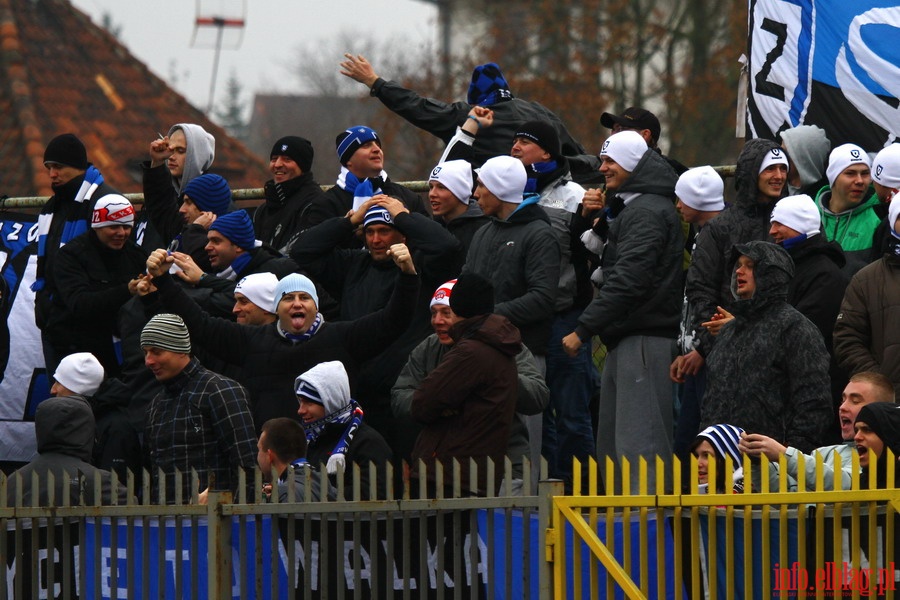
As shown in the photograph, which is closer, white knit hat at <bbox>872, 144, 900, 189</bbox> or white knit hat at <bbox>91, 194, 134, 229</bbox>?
white knit hat at <bbox>872, 144, 900, 189</bbox>

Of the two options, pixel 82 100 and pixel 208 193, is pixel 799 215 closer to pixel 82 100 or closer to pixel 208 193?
pixel 208 193

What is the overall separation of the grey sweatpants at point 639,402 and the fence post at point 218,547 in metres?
2.92

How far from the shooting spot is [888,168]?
9539mm

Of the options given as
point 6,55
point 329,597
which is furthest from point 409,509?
point 6,55

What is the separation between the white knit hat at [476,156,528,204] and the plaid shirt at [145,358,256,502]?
6.46ft

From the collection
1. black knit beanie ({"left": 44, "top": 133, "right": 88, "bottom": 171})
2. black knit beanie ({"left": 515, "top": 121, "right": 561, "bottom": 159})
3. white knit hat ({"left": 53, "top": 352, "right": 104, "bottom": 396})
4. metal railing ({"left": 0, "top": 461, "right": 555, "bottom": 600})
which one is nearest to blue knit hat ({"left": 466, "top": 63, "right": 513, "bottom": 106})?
black knit beanie ({"left": 515, "top": 121, "right": 561, "bottom": 159})

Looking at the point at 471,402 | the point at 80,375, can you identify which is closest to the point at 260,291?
the point at 80,375

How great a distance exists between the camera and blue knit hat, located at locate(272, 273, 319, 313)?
9680mm

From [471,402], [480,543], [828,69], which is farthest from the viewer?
[828,69]

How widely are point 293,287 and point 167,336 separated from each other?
30.3 inches

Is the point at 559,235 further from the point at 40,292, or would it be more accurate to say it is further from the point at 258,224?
the point at 40,292

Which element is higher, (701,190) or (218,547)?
(701,190)

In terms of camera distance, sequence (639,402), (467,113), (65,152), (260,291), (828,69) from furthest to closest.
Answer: (467,113), (65,152), (828,69), (260,291), (639,402)

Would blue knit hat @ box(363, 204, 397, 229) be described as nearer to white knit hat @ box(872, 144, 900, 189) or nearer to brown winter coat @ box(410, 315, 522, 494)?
brown winter coat @ box(410, 315, 522, 494)
